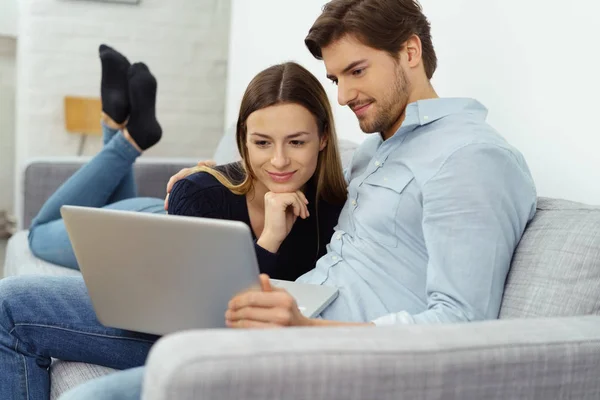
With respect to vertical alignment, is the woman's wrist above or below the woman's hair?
below

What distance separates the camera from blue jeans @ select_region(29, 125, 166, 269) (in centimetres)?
236

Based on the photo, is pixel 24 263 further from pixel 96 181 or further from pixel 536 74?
pixel 536 74

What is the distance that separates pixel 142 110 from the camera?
2637 mm

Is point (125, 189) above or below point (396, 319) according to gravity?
below

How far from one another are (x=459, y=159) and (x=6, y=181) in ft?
10.4

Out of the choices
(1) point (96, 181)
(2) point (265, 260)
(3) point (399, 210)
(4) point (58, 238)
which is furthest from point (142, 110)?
(3) point (399, 210)

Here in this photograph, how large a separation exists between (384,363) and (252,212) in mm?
875

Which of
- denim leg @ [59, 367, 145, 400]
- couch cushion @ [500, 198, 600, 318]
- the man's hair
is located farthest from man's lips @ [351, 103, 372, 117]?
denim leg @ [59, 367, 145, 400]

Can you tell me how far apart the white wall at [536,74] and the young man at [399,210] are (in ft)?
0.69

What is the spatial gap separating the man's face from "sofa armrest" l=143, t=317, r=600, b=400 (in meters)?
0.63

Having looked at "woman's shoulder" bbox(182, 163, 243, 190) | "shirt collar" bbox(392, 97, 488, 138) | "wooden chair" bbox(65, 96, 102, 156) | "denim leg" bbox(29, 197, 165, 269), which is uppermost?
"shirt collar" bbox(392, 97, 488, 138)

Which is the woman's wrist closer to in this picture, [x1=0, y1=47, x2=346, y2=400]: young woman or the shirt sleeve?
[x1=0, y1=47, x2=346, y2=400]: young woman

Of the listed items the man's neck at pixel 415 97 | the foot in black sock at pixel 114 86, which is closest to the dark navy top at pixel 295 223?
the man's neck at pixel 415 97

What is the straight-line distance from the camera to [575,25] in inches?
60.7
